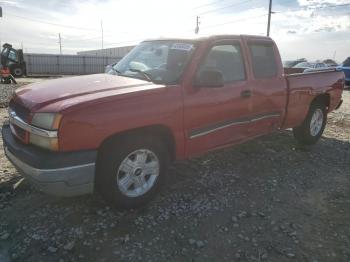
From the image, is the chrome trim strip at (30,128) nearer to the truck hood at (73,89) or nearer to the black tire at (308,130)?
the truck hood at (73,89)

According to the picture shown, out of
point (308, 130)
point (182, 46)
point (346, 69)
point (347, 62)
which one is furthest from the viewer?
point (347, 62)

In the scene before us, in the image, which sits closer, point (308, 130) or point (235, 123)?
point (235, 123)

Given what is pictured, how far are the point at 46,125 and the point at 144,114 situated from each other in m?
0.95

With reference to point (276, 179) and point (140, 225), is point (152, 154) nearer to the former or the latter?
point (140, 225)

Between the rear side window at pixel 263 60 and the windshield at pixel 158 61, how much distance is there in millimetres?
1188

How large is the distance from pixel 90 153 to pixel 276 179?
2.85 meters

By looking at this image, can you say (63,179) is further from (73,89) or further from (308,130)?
(308,130)

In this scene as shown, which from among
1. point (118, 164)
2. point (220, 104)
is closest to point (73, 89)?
point (118, 164)

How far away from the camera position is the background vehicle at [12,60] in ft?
87.3

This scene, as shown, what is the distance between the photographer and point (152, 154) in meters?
3.87

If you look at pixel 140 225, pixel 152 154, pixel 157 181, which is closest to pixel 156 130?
pixel 152 154

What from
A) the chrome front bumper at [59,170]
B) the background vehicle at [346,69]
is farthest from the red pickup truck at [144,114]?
the background vehicle at [346,69]

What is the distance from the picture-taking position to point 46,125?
3.22 m

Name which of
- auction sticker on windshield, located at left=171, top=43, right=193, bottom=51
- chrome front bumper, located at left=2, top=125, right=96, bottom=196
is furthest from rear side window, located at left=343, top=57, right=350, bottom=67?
chrome front bumper, located at left=2, top=125, right=96, bottom=196
